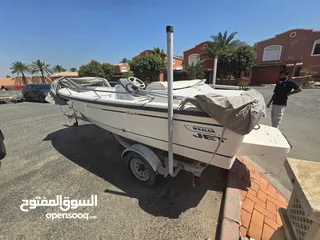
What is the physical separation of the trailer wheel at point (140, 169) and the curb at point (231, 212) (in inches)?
41.1

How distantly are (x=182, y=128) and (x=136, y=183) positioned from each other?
4.24ft

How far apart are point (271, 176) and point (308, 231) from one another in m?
1.85

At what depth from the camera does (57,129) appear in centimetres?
505

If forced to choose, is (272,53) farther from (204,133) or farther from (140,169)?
(140,169)

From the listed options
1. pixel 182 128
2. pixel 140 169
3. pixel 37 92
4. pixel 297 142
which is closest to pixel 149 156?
pixel 140 169

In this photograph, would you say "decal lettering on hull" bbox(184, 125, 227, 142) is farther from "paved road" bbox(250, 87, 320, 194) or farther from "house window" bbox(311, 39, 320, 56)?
"house window" bbox(311, 39, 320, 56)

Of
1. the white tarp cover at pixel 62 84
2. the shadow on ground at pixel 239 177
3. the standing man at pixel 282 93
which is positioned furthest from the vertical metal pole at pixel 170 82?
the white tarp cover at pixel 62 84

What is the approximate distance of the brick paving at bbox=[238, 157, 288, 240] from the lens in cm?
172

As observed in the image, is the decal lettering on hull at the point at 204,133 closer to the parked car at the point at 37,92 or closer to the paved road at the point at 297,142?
the paved road at the point at 297,142

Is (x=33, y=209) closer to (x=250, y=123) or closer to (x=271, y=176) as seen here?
(x=250, y=123)

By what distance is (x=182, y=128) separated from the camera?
2.01m

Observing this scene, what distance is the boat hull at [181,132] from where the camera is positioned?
5.90ft
